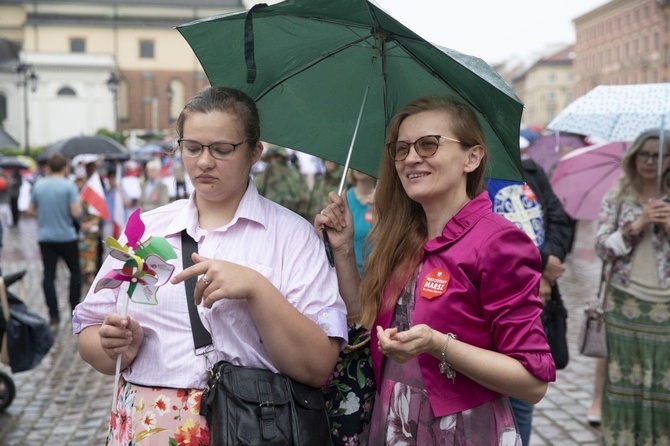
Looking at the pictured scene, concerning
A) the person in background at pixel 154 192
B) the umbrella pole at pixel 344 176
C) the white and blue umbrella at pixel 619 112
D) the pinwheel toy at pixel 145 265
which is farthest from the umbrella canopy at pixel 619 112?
the person in background at pixel 154 192

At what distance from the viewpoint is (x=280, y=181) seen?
31.6 feet

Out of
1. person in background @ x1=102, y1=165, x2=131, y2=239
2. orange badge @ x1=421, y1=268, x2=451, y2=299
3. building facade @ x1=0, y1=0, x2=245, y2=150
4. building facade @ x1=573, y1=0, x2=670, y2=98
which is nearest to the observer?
orange badge @ x1=421, y1=268, x2=451, y2=299

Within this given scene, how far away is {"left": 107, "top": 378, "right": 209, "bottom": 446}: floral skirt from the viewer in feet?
7.59

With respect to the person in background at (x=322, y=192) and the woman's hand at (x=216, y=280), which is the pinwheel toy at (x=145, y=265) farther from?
the person in background at (x=322, y=192)

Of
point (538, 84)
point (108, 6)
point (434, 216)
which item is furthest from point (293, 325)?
point (538, 84)

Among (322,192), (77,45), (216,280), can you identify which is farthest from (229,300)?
(77,45)

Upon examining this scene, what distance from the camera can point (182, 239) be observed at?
8.04 ft

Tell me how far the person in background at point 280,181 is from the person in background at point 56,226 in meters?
2.49

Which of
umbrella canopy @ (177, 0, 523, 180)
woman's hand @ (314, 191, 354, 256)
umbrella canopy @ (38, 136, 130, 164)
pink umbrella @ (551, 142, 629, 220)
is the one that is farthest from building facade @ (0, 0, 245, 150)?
woman's hand @ (314, 191, 354, 256)

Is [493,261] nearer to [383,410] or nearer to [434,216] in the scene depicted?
[434,216]

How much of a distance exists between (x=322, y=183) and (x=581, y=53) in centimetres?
9896

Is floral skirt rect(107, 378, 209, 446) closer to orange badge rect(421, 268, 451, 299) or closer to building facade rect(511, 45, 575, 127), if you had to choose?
orange badge rect(421, 268, 451, 299)

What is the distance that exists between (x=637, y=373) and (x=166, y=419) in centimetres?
348

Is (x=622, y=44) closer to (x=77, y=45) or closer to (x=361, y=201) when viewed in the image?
(x=77, y=45)
